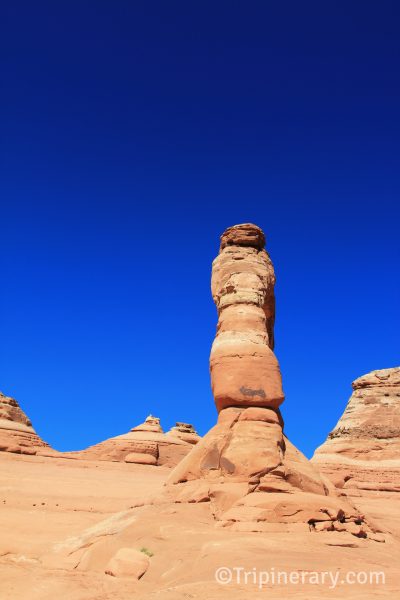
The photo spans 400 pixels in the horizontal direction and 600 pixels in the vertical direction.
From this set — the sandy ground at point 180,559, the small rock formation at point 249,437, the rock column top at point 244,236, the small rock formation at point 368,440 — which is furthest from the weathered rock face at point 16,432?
the rock column top at point 244,236

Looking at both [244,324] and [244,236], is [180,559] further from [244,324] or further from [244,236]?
[244,236]

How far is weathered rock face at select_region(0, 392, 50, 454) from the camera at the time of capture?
35559 mm

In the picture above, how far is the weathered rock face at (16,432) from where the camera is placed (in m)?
35.6

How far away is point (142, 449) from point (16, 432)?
10.5 metres

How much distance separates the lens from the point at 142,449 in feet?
138

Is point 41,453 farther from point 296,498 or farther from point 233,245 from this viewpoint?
point 296,498

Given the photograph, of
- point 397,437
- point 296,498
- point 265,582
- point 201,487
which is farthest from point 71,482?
point 397,437

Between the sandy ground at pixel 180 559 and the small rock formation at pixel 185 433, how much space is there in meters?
35.4

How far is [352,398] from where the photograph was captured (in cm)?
4519

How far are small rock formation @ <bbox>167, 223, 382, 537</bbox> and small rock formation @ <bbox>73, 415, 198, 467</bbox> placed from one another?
27.5 meters

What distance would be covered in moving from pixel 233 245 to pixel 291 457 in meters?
7.49

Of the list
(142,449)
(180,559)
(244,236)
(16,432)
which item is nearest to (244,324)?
(244,236)

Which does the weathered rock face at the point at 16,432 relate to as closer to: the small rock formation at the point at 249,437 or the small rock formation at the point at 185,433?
the small rock formation at the point at 185,433

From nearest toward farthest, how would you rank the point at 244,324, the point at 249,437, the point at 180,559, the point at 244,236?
the point at 180,559 < the point at 249,437 < the point at 244,324 < the point at 244,236
